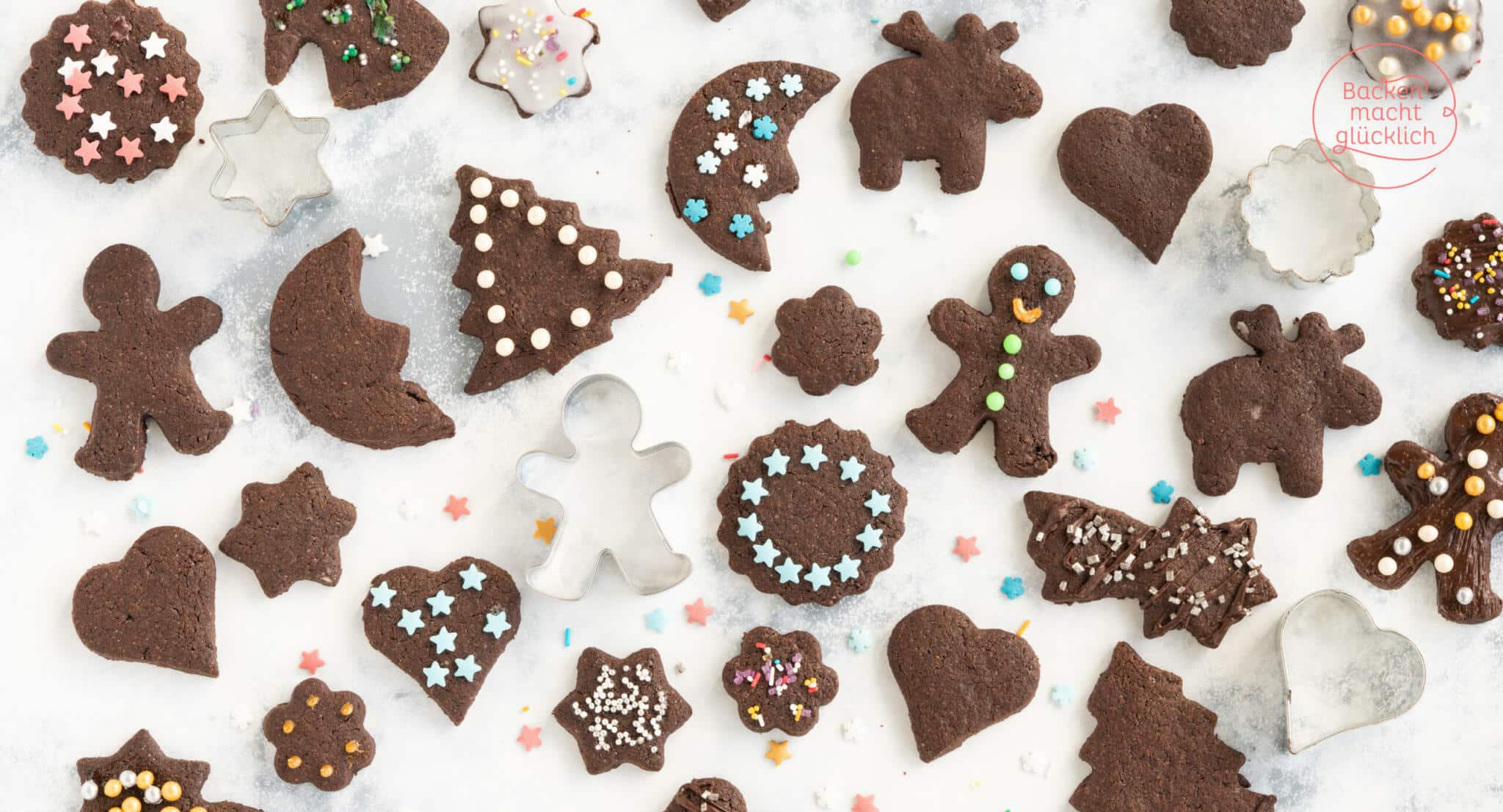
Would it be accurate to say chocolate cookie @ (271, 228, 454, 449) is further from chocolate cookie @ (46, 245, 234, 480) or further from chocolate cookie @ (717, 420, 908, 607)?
chocolate cookie @ (717, 420, 908, 607)

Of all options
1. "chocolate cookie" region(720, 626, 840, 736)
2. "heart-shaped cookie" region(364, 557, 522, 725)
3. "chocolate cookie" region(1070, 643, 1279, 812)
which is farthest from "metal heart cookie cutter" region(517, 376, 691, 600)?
"chocolate cookie" region(1070, 643, 1279, 812)

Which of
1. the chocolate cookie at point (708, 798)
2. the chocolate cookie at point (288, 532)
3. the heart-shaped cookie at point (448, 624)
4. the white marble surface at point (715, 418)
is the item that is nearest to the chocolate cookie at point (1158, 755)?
the white marble surface at point (715, 418)

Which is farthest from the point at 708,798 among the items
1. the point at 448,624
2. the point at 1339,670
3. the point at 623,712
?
the point at 1339,670

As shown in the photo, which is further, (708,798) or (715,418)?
(715,418)

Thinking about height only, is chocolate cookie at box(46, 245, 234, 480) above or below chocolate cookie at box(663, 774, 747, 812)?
above

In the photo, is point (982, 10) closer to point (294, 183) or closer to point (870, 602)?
point (870, 602)

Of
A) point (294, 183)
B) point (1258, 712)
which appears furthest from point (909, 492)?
point (294, 183)

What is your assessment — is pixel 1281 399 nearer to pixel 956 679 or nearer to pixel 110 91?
pixel 956 679
